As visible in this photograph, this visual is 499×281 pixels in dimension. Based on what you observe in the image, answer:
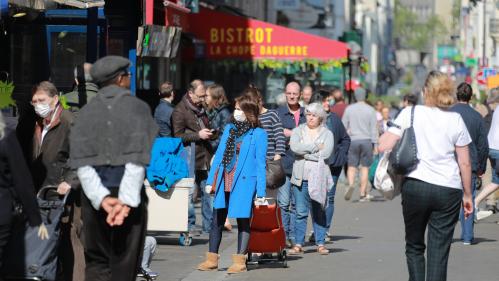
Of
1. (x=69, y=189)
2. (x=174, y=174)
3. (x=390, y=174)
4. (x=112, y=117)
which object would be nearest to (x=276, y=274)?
(x=174, y=174)

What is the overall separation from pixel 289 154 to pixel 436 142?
5.02m

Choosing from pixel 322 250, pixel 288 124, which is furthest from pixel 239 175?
pixel 288 124

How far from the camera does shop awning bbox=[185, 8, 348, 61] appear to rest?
26453 mm

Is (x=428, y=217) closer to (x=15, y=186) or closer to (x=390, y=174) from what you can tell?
(x=390, y=174)

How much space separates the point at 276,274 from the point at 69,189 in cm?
377

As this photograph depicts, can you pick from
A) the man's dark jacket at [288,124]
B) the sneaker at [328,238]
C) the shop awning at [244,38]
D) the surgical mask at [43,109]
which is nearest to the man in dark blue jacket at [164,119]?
the man's dark jacket at [288,124]

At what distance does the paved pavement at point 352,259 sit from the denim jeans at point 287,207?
0.31 m

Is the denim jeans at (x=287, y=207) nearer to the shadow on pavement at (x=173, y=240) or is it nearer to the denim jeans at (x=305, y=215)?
the denim jeans at (x=305, y=215)

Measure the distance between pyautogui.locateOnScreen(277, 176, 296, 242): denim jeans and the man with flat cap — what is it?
630 centimetres

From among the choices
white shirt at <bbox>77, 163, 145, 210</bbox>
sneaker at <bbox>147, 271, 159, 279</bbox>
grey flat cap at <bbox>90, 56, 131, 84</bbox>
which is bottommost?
sneaker at <bbox>147, 271, 159, 279</bbox>

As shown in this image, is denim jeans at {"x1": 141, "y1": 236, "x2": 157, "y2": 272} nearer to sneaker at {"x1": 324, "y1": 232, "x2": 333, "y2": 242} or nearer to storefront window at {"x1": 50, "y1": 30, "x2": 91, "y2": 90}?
sneaker at {"x1": 324, "y1": 232, "x2": 333, "y2": 242}

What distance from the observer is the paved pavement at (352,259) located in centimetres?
1226

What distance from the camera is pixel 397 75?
147000mm

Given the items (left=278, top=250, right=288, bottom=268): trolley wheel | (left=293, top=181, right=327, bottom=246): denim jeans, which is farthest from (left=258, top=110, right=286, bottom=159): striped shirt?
(left=278, top=250, right=288, bottom=268): trolley wheel
